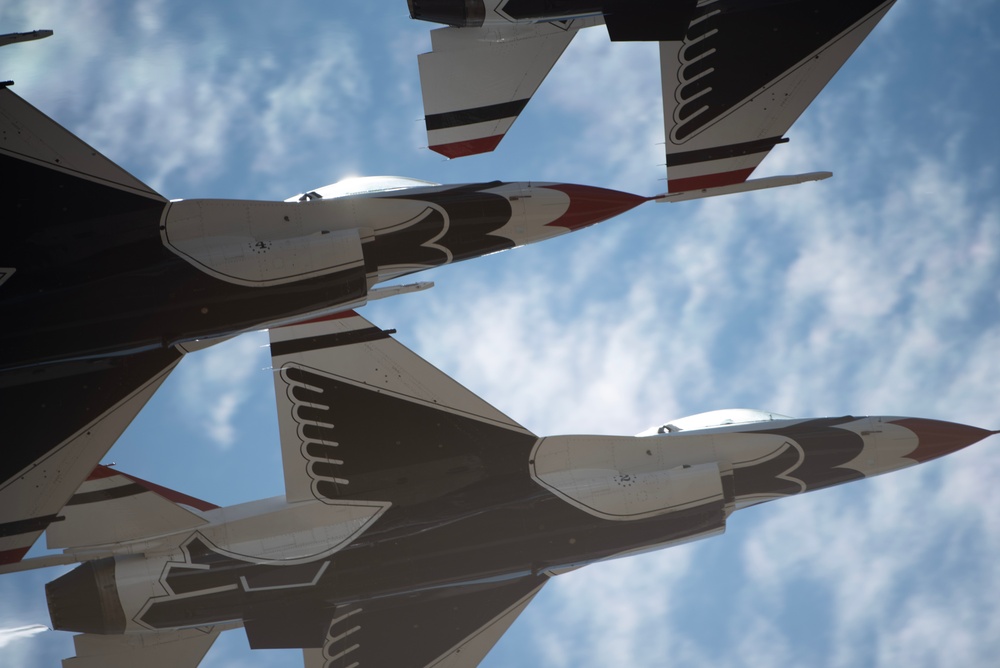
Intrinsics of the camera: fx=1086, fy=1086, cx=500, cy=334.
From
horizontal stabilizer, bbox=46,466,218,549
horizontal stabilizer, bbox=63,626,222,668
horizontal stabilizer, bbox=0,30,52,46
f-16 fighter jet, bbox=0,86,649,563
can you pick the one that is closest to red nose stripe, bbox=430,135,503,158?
f-16 fighter jet, bbox=0,86,649,563

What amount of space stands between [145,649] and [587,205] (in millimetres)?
6689

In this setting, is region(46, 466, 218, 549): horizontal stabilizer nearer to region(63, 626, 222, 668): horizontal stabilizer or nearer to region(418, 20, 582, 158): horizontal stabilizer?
region(63, 626, 222, 668): horizontal stabilizer

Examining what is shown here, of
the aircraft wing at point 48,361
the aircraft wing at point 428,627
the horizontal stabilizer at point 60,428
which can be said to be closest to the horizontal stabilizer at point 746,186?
the aircraft wing at point 428,627

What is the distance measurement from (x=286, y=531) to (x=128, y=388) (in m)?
2.21

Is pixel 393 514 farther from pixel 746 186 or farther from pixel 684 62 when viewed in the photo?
pixel 684 62

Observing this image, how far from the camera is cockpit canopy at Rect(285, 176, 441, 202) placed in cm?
1134

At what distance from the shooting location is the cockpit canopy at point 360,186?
11.3m

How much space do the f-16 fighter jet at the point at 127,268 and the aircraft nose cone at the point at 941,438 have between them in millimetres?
4938

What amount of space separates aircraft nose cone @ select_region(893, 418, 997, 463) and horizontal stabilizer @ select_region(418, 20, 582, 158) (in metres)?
5.64

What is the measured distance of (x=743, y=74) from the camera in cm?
1220

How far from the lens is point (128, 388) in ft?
36.3

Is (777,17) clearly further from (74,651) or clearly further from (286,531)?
(74,651)

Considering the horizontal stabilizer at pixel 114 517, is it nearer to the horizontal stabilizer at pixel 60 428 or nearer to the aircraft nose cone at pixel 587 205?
the horizontal stabilizer at pixel 60 428

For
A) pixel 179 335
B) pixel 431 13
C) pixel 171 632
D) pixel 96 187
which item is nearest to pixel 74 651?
pixel 171 632
